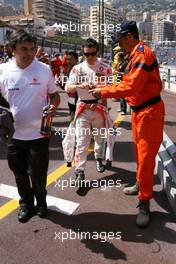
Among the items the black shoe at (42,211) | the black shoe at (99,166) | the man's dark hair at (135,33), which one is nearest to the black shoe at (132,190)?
the black shoe at (99,166)

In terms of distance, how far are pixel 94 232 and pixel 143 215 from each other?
1.97ft

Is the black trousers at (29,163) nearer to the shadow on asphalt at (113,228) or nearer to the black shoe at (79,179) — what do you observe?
the shadow on asphalt at (113,228)

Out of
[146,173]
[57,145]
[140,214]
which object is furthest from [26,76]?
[57,145]

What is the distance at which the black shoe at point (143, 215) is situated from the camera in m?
4.19

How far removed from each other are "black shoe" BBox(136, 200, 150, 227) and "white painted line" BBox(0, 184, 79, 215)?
813 mm

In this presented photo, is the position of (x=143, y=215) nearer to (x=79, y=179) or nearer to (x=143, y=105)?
(x=143, y=105)

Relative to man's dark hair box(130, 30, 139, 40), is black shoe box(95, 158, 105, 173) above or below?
below

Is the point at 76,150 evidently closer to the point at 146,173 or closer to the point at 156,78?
the point at 146,173

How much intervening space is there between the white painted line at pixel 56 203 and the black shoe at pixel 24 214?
378mm

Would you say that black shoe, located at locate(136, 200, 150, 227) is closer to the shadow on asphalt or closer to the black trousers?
the shadow on asphalt

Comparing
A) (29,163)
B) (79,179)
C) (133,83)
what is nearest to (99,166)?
(79,179)

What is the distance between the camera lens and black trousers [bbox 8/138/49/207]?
159 inches

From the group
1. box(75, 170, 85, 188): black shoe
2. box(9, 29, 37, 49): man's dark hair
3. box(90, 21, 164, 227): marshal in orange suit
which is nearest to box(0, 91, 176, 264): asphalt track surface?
box(75, 170, 85, 188): black shoe

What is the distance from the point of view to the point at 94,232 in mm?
4074
